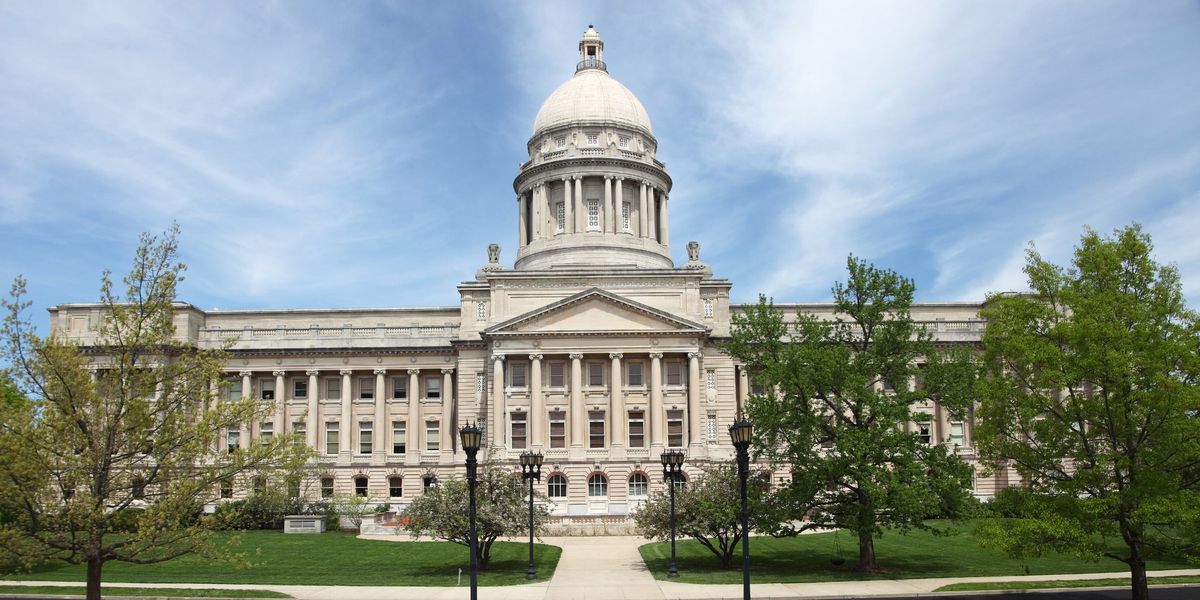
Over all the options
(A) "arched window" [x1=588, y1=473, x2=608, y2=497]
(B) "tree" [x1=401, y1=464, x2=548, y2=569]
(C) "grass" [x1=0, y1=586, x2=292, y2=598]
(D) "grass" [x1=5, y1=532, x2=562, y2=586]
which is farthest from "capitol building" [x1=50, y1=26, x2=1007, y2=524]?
(C) "grass" [x1=0, y1=586, x2=292, y2=598]

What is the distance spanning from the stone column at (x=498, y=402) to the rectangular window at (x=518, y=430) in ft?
2.80

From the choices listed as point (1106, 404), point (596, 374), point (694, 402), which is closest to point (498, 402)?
point (596, 374)

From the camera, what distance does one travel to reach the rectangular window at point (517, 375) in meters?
64.5

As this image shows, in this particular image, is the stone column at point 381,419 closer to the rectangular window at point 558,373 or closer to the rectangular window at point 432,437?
the rectangular window at point 432,437

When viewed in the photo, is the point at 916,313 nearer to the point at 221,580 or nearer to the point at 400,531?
the point at 400,531

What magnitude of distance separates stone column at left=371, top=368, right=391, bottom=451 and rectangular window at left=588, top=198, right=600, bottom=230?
1991cm

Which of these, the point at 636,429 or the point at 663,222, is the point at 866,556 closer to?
the point at 636,429

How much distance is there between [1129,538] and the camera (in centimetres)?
2605

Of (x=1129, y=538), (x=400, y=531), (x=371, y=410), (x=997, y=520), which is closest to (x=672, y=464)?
(x=997, y=520)

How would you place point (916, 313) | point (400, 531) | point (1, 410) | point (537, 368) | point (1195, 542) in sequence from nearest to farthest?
1. point (1, 410)
2. point (1195, 542)
3. point (400, 531)
4. point (537, 368)
5. point (916, 313)

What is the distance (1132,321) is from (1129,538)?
18.8 feet

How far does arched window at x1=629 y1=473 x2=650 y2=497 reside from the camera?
204 feet

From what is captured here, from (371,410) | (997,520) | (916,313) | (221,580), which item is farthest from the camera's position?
(916,313)

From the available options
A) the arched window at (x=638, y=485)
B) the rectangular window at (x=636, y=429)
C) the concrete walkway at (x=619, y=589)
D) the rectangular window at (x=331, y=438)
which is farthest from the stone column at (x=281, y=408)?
the concrete walkway at (x=619, y=589)
